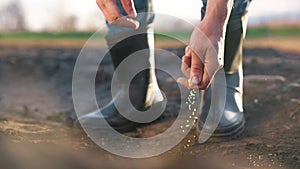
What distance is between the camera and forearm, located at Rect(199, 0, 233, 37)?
114 cm

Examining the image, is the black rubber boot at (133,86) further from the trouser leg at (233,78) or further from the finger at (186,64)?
the finger at (186,64)

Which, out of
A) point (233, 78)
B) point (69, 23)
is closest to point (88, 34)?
point (69, 23)

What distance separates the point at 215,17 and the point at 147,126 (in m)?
0.81

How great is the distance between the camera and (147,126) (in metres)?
1.86

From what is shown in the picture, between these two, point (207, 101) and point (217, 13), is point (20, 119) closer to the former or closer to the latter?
point (207, 101)

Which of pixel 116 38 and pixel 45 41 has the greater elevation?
pixel 116 38

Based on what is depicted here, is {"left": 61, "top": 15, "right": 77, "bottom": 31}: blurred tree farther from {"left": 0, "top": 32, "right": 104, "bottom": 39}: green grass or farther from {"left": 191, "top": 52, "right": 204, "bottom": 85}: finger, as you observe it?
{"left": 191, "top": 52, "right": 204, "bottom": 85}: finger

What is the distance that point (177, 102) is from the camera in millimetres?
2166

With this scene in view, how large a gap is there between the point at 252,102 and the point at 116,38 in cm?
72

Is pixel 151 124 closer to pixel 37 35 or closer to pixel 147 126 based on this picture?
pixel 147 126

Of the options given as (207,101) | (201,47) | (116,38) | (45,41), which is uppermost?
(201,47)

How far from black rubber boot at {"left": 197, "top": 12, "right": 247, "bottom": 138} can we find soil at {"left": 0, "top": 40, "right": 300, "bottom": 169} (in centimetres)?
5

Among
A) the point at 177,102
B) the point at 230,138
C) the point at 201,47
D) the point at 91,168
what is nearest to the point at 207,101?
the point at 230,138

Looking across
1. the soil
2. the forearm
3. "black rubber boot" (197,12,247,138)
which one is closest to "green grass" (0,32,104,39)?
the soil
